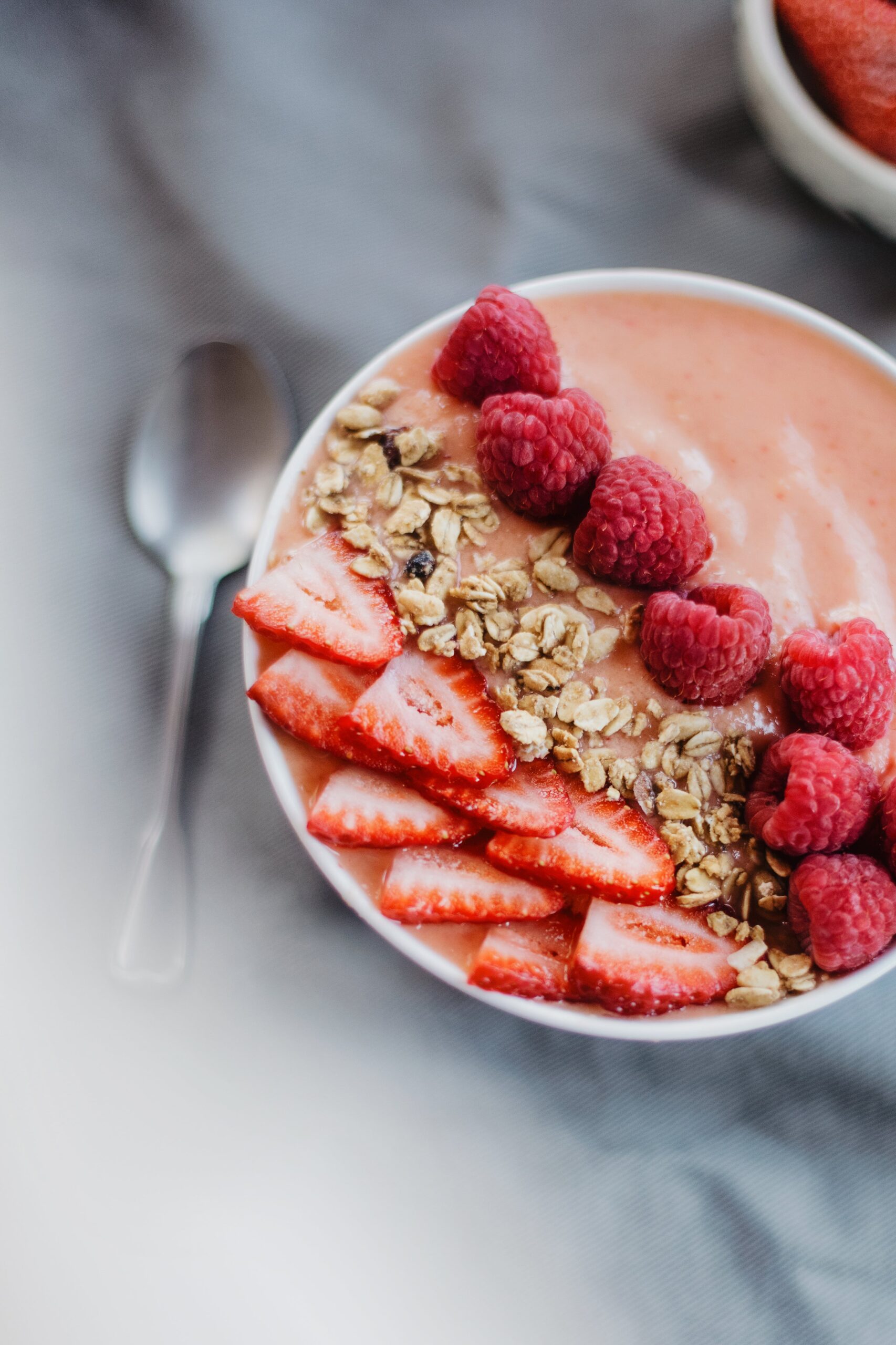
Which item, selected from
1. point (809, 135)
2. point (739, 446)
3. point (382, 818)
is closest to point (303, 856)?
point (382, 818)

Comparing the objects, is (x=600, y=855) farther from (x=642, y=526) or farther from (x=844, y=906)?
(x=642, y=526)

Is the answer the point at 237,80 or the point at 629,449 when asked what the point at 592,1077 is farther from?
the point at 237,80

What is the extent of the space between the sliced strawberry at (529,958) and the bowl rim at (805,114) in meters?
1.14

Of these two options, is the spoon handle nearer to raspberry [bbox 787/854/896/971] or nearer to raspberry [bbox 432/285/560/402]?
raspberry [bbox 432/285/560/402]

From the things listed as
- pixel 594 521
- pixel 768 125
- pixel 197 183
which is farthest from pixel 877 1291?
pixel 197 183

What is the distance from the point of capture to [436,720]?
1264 millimetres

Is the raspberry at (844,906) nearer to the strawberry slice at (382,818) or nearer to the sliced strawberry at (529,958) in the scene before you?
the sliced strawberry at (529,958)

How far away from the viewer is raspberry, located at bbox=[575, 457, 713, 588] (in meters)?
1.19

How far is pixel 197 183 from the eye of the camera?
5.74ft

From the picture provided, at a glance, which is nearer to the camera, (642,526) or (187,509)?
(642,526)

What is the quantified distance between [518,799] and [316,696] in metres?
0.29

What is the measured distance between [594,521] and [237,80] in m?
1.11

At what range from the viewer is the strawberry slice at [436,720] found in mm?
1240

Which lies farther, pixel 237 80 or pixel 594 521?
pixel 237 80
